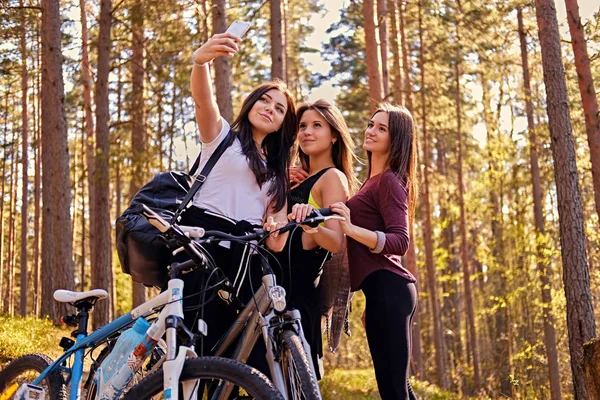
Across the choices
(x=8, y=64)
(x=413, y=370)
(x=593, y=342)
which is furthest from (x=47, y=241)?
(x=593, y=342)

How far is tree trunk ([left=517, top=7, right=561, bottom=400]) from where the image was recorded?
18.9m

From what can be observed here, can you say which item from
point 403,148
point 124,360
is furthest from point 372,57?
point 124,360

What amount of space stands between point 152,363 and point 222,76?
736 cm

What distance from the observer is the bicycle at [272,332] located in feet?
10.7

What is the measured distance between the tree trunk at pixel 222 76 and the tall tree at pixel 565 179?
4.93 meters

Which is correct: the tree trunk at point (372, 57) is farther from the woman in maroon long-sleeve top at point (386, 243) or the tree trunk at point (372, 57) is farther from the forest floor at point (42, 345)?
the woman in maroon long-sleeve top at point (386, 243)

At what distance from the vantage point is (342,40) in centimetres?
2922

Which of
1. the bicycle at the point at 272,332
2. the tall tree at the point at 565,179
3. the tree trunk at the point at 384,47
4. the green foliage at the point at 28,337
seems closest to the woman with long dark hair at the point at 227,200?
the bicycle at the point at 272,332

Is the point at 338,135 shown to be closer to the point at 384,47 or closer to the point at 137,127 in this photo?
the point at 137,127

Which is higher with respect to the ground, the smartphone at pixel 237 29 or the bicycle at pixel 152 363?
the smartphone at pixel 237 29

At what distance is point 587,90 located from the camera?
1335 cm

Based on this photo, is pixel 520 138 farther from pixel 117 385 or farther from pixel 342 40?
pixel 117 385

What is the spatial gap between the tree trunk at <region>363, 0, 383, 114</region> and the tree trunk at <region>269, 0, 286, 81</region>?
1.76 metres

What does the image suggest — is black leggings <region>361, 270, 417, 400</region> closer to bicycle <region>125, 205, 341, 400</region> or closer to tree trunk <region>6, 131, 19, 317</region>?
bicycle <region>125, 205, 341, 400</region>
